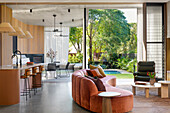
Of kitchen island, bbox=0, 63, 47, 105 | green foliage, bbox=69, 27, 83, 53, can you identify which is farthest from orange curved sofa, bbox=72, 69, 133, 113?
green foliage, bbox=69, 27, 83, 53

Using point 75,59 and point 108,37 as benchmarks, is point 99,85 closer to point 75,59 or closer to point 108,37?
point 75,59

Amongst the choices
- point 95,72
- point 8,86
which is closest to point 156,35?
point 95,72

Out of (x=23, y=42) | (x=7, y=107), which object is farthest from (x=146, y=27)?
(x=23, y=42)

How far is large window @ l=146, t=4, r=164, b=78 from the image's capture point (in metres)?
8.33

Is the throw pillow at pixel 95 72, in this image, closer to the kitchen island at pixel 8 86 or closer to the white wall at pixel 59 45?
the kitchen island at pixel 8 86

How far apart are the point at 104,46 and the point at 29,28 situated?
6305mm

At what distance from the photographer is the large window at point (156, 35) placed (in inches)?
328

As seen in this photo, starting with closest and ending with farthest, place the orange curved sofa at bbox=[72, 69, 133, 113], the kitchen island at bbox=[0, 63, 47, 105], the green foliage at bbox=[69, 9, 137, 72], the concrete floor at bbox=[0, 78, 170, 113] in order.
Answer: the orange curved sofa at bbox=[72, 69, 133, 113], the concrete floor at bbox=[0, 78, 170, 113], the kitchen island at bbox=[0, 63, 47, 105], the green foliage at bbox=[69, 9, 137, 72]

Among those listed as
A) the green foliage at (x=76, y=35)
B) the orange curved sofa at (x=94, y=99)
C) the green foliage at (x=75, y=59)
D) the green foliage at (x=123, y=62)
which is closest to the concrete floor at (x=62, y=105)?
the orange curved sofa at (x=94, y=99)

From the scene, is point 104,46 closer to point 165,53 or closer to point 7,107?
point 165,53

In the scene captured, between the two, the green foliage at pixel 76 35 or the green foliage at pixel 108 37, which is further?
the green foliage at pixel 76 35

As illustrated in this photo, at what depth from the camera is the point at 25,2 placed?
26.2 feet

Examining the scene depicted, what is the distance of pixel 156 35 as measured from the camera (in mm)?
8336

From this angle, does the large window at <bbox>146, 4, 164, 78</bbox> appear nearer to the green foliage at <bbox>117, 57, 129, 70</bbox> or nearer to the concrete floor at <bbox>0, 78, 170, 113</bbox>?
the concrete floor at <bbox>0, 78, 170, 113</bbox>
